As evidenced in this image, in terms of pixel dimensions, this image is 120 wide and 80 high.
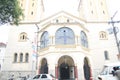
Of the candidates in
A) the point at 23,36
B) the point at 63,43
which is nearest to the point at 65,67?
the point at 63,43

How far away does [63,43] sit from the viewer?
2556 centimetres

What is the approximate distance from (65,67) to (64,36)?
543cm

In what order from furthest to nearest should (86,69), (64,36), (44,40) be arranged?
(44,40) → (86,69) → (64,36)

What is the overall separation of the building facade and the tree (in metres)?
10.6

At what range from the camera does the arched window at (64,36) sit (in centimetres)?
2578

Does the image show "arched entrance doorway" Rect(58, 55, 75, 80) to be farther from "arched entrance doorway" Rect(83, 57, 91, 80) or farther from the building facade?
"arched entrance doorway" Rect(83, 57, 91, 80)

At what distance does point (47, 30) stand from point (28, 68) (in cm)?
751

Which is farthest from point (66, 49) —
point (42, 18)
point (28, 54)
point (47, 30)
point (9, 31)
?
point (9, 31)

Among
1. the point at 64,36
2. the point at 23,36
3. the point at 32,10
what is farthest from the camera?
the point at 32,10

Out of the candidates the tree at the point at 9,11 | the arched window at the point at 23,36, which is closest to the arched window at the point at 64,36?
the arched window at the point at 23,36

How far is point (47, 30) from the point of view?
90.2 feet

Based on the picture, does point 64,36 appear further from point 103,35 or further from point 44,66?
point 103,35

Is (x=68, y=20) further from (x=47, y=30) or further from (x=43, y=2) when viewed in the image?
(x=43, y=2)

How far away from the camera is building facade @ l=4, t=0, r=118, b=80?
25.0 metres
